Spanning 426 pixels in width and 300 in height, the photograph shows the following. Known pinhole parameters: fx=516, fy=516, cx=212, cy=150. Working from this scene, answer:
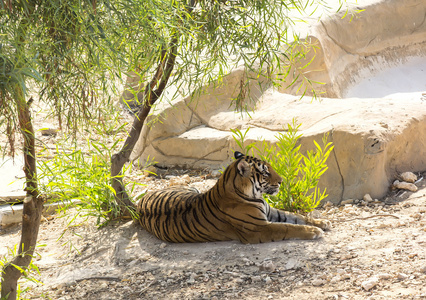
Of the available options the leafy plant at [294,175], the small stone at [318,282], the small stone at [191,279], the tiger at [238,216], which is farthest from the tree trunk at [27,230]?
the small stone at [318,282]

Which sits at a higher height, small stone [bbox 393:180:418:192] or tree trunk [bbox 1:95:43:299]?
tree trunk [bbox 1:95:43:299]

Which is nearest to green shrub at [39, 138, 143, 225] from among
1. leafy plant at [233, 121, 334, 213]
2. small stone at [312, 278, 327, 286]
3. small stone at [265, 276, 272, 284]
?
leafy plant at [233, 121, 334, 213]

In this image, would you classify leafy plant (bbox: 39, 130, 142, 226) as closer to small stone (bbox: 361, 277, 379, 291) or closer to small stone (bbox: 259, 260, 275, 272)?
small stone (bbox: 259, 260, 275, 272)

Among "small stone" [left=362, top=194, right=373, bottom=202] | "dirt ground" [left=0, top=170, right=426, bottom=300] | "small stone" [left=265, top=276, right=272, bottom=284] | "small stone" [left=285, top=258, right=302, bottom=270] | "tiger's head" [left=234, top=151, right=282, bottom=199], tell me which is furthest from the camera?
"small stone" [left=362, top=194, right=373, bottom=202]

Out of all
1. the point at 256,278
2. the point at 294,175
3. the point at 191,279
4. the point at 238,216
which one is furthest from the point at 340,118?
the point at 191,279

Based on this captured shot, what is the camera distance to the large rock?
16.6ft

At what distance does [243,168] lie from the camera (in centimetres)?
435

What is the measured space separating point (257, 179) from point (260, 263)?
0.84 metres

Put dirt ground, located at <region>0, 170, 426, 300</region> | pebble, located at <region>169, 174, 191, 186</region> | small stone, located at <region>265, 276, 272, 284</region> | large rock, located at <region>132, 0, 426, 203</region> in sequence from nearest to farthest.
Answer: dirt ground, located at <region>0, 170, 426, 300</region> < small stone, located at <region>265, 276, 272, 284</region> < large rock, located at <region>132, 0, 426, 203</region> < pebble, located at <region>169, 174, 191, 186</region>

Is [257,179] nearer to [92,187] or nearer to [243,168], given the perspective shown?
[243,168]

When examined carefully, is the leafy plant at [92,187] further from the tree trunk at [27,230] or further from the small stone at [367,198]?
the small stone at [367,198]

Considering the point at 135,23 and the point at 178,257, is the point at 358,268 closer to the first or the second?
the point at 178,257

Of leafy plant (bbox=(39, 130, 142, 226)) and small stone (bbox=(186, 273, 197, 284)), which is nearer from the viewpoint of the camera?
small stone (bbox=(186, 273, 197, 284))

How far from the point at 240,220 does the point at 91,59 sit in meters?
2.04
